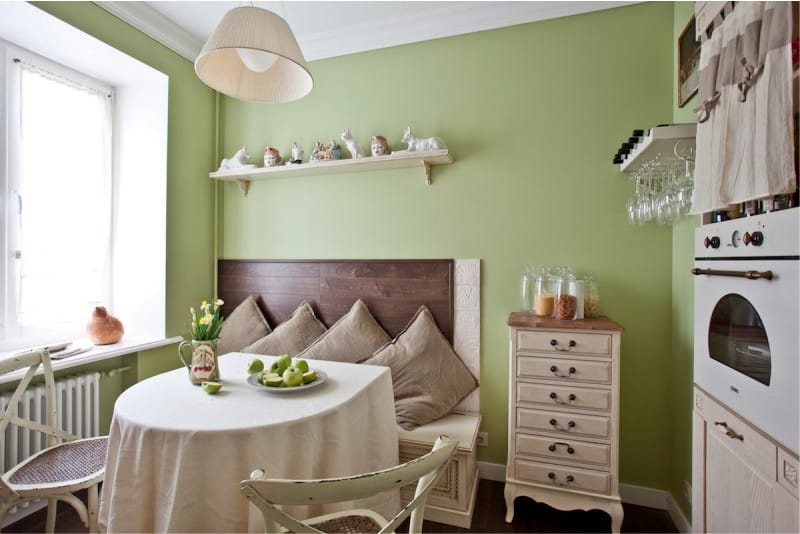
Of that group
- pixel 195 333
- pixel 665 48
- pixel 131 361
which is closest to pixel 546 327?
pixel 195 333

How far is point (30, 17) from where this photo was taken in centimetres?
197

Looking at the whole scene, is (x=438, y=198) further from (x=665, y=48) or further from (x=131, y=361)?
(x=131, y=361)

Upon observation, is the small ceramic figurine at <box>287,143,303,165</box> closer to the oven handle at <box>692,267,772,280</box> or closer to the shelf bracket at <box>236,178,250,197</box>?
the shelf bracket at <box>236,178,250,197</box>

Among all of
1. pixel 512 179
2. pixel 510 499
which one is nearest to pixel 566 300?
pixel 512 179

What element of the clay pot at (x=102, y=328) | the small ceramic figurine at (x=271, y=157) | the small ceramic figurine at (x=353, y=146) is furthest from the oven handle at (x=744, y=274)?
the clay pot at (x=102, y=328)

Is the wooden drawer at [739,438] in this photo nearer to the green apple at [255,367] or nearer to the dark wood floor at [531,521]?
the dark wood floor at [531,521]

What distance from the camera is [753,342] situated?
1.06 metres

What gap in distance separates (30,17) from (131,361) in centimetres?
204

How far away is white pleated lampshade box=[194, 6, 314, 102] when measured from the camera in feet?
3.99

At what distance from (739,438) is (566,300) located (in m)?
1.01

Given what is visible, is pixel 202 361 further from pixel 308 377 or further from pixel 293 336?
pixel 293 336

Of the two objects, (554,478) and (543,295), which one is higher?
(543,295)

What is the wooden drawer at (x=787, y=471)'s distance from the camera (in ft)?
2.88

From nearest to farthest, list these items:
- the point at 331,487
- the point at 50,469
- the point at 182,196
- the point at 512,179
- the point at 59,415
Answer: the point at 331,487 < the point at 50,469 < the point at 59,415 < the point at 512,179 < the point at 182,196
